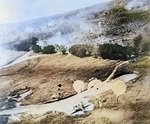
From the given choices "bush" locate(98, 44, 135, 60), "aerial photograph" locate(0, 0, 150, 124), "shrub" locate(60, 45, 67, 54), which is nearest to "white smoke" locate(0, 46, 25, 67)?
"aerial photograph" locate(0, 0, 150, 124)

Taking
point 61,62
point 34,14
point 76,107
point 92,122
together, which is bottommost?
point 92,122

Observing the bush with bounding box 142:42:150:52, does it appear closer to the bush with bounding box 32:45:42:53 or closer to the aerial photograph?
the aerial photograph

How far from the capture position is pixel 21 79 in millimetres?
2834

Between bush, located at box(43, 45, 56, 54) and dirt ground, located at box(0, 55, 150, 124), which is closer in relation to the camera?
dirt ground, located at box(0, 55, 150, 124)

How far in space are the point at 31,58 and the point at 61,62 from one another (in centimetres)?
44

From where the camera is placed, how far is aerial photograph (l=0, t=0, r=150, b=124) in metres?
2.71

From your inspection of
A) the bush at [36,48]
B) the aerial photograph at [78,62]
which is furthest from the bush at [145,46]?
the bush at [36,48]

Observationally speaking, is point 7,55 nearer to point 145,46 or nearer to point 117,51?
point 117,51

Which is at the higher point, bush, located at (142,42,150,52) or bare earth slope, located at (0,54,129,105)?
bush, located at (142,42,150,52)

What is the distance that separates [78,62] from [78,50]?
0.17 metres

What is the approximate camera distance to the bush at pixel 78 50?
2.78 metres

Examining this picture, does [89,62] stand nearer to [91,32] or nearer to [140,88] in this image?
[91,32]

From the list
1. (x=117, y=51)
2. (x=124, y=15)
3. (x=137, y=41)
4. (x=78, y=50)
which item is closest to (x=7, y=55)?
(x=78, y=50)

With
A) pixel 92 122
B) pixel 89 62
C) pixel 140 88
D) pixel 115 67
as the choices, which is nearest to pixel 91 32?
pixel 89 62
